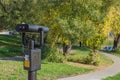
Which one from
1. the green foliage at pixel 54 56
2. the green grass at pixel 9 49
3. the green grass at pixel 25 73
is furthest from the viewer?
the green grass at pixel 9 49

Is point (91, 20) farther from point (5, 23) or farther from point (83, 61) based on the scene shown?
point (5, 23)

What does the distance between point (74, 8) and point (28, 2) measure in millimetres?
9004

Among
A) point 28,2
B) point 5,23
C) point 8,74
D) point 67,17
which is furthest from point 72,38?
point 5,23

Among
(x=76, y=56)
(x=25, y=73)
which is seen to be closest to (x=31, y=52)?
(x=25, y=73)

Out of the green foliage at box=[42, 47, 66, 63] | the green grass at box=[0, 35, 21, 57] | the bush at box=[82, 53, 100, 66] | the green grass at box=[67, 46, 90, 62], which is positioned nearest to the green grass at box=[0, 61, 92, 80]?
the green foliage at box=[42, 47, 66, 63]

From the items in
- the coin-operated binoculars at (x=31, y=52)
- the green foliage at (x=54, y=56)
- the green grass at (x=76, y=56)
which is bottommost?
the green grass at (x=76, y=56)

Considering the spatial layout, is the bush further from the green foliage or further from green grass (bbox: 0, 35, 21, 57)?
green grass (bbox: 0, 35, 21, 57)

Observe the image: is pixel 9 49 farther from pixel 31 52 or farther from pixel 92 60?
pixel 31 52

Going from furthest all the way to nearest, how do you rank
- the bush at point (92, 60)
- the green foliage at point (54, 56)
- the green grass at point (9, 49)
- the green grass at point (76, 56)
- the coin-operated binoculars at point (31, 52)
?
the green grass at point (9, 49) → the green grass at point (76, 56) → the bush at point (92, 60) → the green foliage at point (54, 56) → the coin-operated binoculars at point (31, 52)

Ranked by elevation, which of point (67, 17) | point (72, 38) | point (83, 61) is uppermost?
point (67, 17)

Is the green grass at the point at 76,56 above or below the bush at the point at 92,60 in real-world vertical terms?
below

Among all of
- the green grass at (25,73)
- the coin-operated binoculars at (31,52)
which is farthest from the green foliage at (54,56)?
the coin-operated binoculars at (31,52)

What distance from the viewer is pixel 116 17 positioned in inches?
1032

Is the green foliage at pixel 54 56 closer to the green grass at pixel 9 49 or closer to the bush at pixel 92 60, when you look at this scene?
the bush at pixel 92 60
